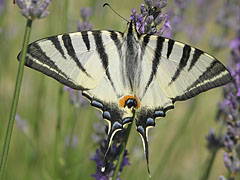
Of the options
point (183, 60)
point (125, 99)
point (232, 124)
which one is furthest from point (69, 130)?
point (183, 60)

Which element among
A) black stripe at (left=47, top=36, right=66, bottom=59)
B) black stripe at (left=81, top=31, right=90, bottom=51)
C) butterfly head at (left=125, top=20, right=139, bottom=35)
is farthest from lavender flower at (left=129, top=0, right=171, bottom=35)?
black stripe at (left=47, top=36, right=66, bottom=59)

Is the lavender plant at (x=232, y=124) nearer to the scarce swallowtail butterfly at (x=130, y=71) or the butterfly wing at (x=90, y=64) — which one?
the scarce swallowtail butterfly at (x=130, y=71)

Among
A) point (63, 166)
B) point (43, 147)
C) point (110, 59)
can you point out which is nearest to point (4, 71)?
point (43, 147)

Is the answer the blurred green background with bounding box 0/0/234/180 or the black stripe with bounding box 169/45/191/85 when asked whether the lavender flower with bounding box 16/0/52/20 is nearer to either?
the black stripe with bounding box 169/45/191/85

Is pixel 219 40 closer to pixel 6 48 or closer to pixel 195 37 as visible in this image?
pixel 195 37

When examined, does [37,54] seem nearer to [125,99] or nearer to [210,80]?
[125,99]
